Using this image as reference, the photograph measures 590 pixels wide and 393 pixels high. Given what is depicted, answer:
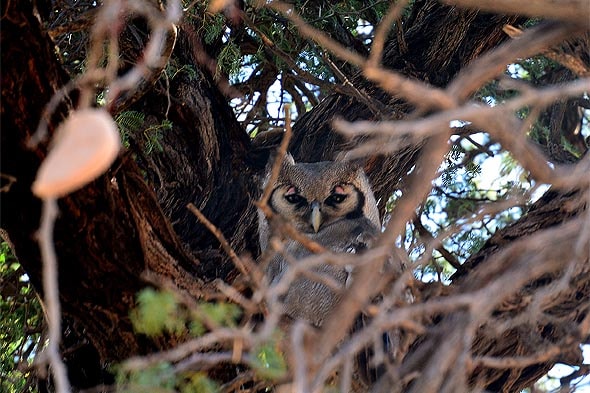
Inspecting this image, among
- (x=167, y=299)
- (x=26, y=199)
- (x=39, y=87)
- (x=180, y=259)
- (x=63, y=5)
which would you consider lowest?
(x=167, y=299)

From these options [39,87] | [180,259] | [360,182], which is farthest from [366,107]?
[39,87]

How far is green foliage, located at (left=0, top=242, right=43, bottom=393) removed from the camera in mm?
4559

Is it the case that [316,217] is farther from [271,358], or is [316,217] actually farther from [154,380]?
[154,380]

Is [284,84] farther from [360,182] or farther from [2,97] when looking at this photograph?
[2,97]

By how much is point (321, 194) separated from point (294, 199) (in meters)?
0.14

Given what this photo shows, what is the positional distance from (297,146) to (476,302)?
8.42ft

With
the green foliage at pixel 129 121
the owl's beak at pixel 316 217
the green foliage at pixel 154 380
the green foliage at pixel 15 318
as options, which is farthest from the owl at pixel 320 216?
the green foliage at pixel 154 380

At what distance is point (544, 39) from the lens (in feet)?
8.53

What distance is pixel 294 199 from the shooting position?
4.52m

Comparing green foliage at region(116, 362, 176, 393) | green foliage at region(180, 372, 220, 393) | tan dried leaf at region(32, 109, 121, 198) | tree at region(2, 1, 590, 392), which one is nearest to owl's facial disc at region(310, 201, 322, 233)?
tree at region(2, 1, 590, 392)

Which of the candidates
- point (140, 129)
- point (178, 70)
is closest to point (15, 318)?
point (140, 129)

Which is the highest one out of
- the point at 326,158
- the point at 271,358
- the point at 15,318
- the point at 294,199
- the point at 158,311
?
the point at 15,318

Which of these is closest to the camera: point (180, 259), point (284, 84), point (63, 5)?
point (180, 259)

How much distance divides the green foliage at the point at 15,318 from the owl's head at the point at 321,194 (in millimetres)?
1311
